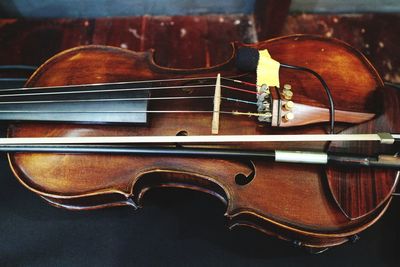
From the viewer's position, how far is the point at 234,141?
0.87 metres

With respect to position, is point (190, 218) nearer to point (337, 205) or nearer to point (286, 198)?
point (286, 198)

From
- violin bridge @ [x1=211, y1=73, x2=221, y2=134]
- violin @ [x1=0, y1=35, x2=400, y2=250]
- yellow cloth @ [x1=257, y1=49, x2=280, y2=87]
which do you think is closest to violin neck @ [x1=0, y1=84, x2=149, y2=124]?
violin @ [x1=0, y1=35, x2=400, y2=250]

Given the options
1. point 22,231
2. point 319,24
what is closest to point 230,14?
point 319,24

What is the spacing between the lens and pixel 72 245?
3.61ft

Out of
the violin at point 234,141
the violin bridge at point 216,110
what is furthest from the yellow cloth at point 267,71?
the violin bridge at point 216,110

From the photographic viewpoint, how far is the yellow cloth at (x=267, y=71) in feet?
3.32

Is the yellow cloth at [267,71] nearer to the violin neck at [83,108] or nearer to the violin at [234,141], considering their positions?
the violin at [234,141]

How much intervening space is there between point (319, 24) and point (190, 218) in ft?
4.24

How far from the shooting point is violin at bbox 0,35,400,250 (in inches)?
36.1

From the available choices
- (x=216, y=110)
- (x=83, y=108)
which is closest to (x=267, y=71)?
(x=216, y=110)

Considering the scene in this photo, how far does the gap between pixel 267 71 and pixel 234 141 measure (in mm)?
285

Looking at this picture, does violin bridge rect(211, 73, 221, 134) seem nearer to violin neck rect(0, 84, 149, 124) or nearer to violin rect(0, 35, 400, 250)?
violin rect(0, 35, 400, 250)

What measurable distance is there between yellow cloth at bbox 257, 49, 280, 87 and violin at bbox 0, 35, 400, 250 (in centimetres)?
1

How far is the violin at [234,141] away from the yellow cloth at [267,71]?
0.01 meters
